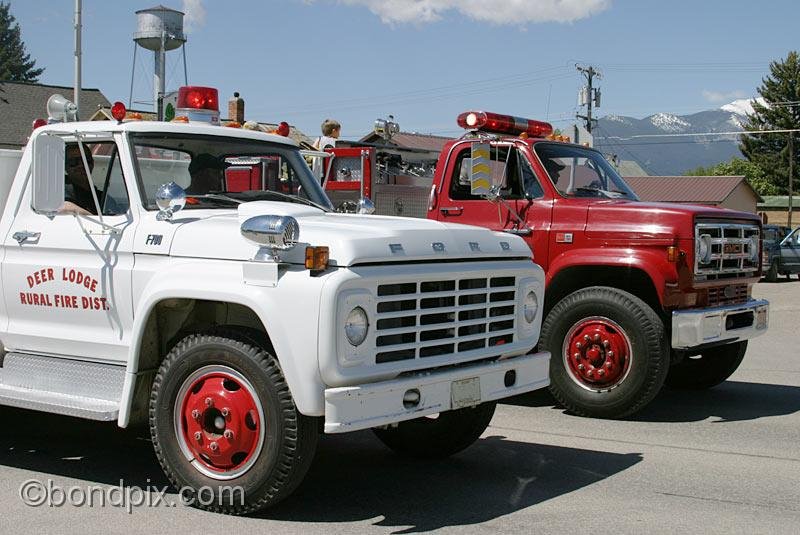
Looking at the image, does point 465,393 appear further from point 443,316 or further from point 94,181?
point 94,181

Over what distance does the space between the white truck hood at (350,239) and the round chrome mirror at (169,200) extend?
6cm

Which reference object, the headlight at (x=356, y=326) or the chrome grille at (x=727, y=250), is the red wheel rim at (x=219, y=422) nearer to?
the headlight at (x=356, y=326)

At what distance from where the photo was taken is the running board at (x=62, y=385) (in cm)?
568

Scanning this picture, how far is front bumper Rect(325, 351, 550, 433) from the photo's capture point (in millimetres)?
4836

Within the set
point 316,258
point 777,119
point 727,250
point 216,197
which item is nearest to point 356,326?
point 316,258

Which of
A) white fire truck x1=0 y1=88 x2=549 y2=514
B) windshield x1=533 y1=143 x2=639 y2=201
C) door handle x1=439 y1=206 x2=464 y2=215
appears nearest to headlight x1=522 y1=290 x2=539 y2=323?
white fire truck x1=0 y1=88 x2=549 y2=514

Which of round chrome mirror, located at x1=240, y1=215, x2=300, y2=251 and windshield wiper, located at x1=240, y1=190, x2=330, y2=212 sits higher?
windshield wiper, located at x1=240, y1=190, x2=330, y2=212

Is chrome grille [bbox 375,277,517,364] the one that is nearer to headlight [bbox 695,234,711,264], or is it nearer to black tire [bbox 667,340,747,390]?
headlight [bbox 695,234,711,264]

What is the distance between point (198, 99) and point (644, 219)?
11.9ft

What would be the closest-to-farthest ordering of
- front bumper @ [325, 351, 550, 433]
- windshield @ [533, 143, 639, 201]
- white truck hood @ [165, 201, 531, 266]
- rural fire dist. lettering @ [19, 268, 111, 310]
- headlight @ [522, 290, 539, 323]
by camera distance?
front bumper @ [325, 351, 550, 433]
white truck hood @ [165, 201, 531, 266]
rural fire dist. lettering @ [19, 268, 111, 310]
headlight @ [522, 290, 539, 323]
windshield @ [533, 143, 639, 201]

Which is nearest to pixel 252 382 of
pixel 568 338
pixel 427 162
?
pixel 568 338

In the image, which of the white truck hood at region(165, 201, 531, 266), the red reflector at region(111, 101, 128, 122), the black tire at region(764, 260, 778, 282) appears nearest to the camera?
the white truck hood at region(165, 201, 531, 266)

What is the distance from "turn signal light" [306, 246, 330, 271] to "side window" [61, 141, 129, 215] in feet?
5.54

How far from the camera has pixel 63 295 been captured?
609cm
